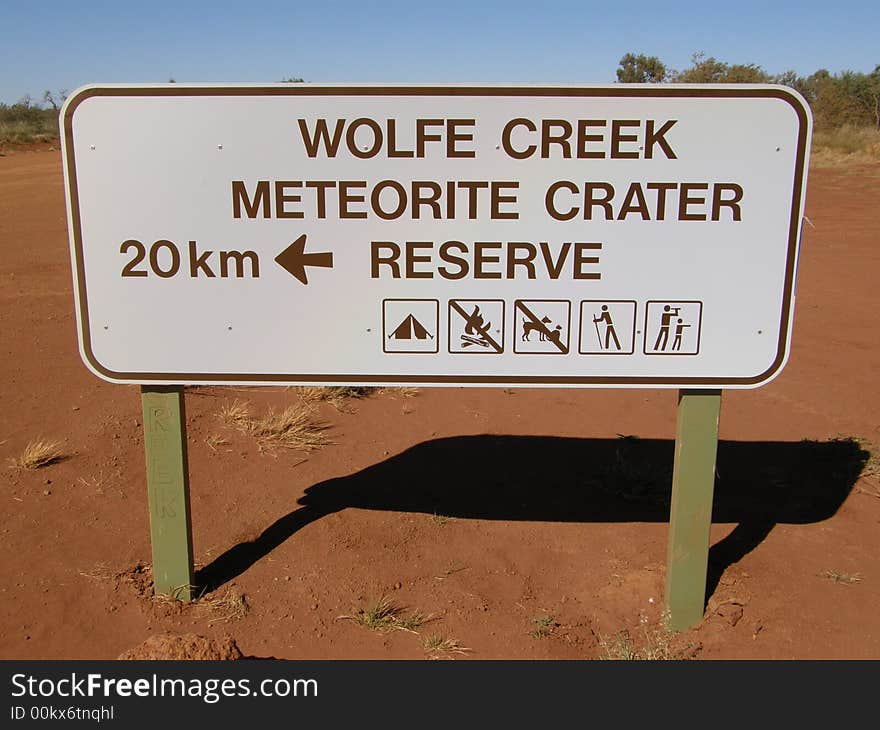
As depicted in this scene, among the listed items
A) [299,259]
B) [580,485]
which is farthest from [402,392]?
[299,259]

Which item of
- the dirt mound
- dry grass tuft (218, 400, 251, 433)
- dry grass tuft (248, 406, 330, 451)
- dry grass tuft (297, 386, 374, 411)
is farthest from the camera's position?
dry grass tuft (297, 386, 374, 411)

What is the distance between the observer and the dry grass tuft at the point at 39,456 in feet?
14.8

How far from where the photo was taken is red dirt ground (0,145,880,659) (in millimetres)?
3416

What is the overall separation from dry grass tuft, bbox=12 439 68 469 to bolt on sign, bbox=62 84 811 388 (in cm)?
159

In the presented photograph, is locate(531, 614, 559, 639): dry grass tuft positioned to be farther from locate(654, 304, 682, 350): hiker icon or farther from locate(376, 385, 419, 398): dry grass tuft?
locate(376, 385, 419, 398): dry grass tuft

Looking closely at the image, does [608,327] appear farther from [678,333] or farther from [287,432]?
[287,432]

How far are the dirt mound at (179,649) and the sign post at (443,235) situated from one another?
39.0 inches

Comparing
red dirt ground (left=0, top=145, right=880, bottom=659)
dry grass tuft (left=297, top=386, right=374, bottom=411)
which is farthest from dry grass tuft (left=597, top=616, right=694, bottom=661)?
dry grass tuft (left=297, top=386, right=374, bottom=411)

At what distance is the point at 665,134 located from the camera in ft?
10.0

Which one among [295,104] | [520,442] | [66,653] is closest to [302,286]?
[295,104]

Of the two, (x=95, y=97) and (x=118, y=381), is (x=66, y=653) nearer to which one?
(x=118, y=381)

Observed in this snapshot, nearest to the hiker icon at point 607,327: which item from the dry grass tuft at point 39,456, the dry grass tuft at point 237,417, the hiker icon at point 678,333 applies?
the hiker icon at point 678,333

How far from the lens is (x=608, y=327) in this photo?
10.6 ft

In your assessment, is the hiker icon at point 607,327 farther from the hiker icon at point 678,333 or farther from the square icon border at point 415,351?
the square icon border at point 415,351
